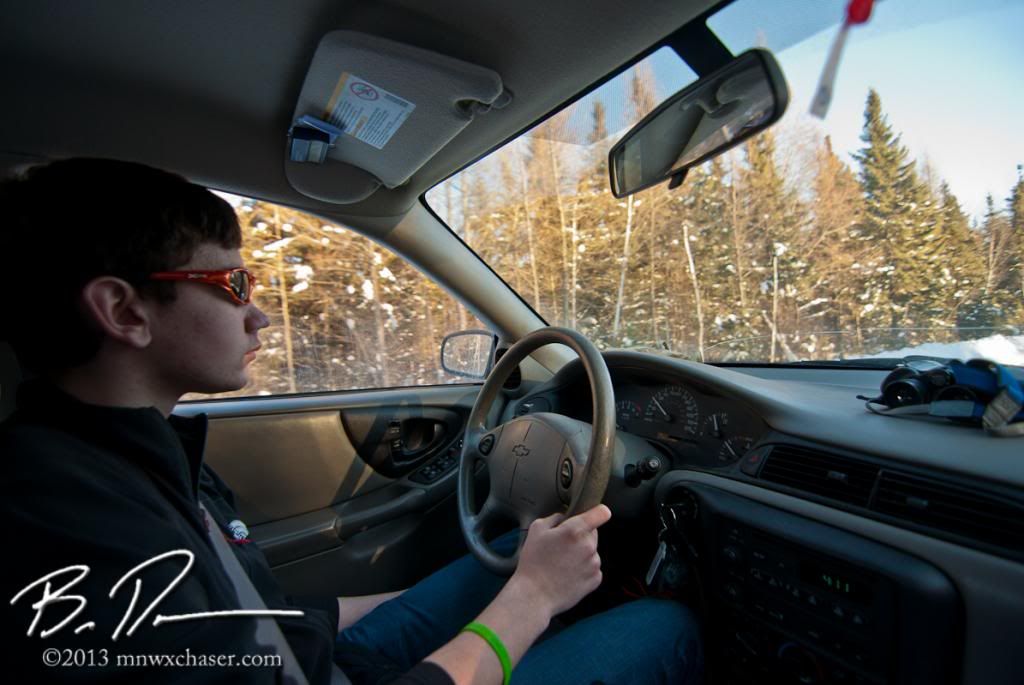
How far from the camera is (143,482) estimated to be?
93cm

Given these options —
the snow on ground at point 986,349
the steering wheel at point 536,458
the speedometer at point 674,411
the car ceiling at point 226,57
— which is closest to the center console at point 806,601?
the speedometer at point 674,411

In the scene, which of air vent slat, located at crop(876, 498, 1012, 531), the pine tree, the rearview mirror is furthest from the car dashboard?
the rearview mirror

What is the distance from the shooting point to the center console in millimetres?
1143

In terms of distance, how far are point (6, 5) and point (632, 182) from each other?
179cm

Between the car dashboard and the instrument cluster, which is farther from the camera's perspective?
the instrument cluster

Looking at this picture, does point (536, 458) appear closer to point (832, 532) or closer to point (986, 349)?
point (832, 532)

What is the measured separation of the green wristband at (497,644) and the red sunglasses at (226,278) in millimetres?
834

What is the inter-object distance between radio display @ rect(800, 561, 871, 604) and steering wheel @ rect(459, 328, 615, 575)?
1.71 ft

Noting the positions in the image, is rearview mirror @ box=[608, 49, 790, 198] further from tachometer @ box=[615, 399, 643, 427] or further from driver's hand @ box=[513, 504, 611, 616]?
driver's hand @ box=[513, 504, 611, 616]

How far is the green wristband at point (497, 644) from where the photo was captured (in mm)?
1056

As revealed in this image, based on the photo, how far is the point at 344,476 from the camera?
2576 mm

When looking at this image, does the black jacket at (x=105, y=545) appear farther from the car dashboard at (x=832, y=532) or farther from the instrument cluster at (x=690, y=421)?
the instrument cluster at (x=690, y=421)

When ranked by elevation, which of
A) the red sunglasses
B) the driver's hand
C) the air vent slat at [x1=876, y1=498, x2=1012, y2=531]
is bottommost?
the driver's hand

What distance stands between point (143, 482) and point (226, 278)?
17.3 inches
